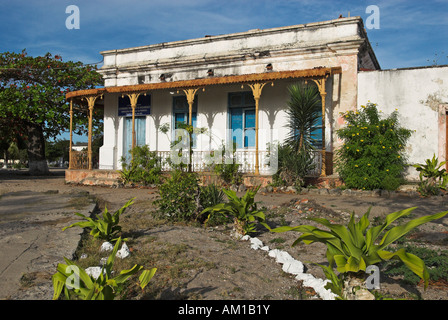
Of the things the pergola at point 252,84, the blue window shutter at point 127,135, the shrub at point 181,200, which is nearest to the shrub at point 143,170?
the pergola at point 252,84

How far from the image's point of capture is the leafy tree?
616 inches

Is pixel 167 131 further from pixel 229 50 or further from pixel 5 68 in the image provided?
pixel 5 68

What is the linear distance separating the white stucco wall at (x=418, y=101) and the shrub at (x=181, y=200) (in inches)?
285

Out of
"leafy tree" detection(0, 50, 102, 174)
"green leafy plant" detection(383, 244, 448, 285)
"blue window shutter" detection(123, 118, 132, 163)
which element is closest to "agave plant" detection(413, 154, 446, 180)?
"green leafy plant" detection(383, 244, 448, 285)

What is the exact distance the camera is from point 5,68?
52.2 ft

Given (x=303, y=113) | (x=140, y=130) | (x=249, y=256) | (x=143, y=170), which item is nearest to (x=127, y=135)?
(x=140, y=130)

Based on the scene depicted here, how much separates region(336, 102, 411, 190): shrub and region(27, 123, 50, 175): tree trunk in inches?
584

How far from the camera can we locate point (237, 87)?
1242cm

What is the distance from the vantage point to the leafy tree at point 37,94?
1564 cm

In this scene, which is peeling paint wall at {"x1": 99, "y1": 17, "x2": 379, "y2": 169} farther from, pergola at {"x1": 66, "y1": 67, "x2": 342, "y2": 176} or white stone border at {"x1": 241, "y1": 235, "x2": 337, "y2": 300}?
white stone border at {"x1": 241, "y1": 235, "x2": 337, "y2": 300}

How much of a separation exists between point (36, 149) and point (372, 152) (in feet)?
52.6

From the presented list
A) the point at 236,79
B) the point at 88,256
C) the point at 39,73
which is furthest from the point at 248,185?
the point at 39,73

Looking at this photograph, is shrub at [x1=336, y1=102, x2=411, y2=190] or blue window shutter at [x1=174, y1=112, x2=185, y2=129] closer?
shrub at [x1=336, y1=102, x2=411, y2=190]

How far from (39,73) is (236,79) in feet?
36.2
